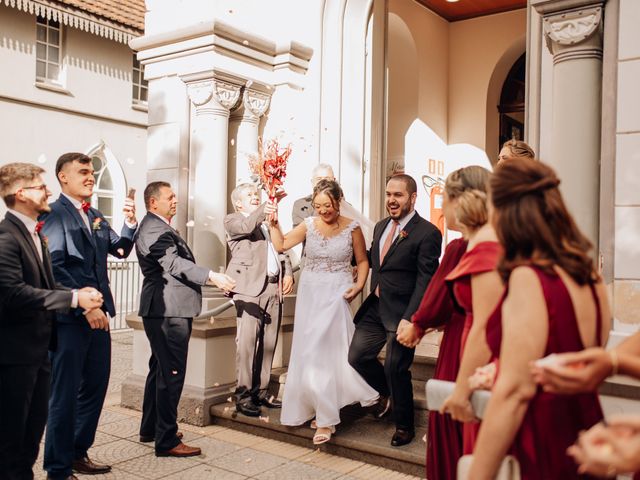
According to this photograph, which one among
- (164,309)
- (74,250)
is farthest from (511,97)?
(74,250)

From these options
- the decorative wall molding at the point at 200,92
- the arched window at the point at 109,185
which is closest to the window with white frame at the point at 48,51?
the arched window at the point at 109,185

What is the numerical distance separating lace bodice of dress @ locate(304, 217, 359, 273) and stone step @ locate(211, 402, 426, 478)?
4.21 ft

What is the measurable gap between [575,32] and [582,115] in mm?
582

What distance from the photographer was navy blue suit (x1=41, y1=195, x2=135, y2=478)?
14.5ft

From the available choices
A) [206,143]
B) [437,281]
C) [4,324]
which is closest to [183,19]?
[206,143]

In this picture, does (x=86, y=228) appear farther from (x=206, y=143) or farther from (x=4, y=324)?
(x=206, y=143)

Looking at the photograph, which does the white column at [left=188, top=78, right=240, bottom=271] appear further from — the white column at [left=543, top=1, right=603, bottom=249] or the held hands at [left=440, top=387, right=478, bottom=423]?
the held hands at [left=440, top=387, right=478, bottom=423]

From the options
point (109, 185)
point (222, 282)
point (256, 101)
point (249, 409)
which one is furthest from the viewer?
point (109, 185)

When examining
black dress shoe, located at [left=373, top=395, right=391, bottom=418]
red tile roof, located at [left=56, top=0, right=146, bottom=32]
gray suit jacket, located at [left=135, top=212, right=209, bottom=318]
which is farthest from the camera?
red tile roof, located at [left=56, top=0, right=146, bottom=32]

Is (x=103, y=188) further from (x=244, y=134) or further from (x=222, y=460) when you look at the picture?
(x=222, y=460)

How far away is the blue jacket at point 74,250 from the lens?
4531 millimetres

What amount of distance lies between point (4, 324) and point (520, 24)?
8.99 m

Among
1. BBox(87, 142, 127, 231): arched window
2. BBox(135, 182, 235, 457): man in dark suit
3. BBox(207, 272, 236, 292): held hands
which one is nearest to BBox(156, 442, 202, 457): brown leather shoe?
BBox(135, 182, 235, 457): man in dark suit

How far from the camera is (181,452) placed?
5.30m
